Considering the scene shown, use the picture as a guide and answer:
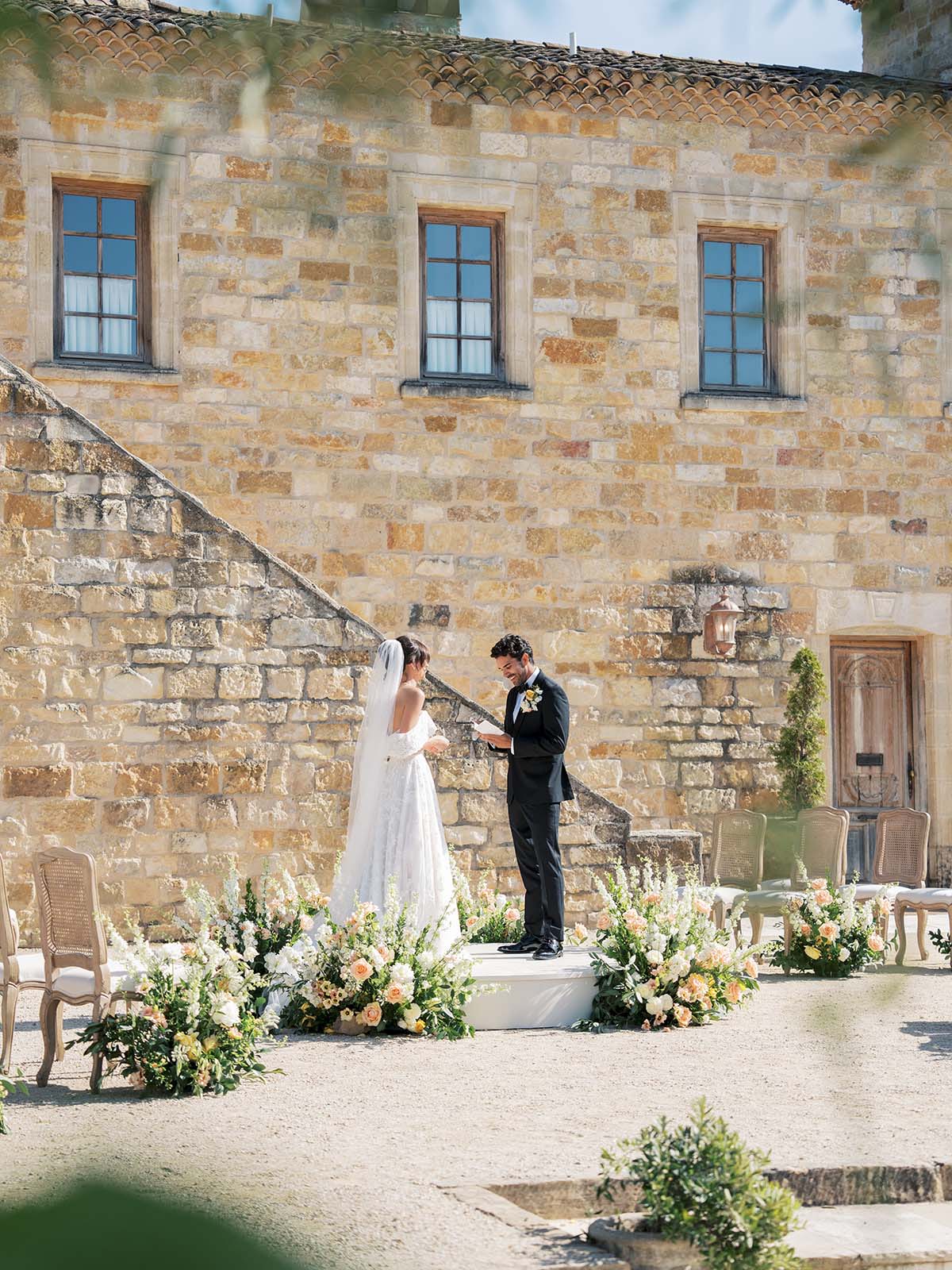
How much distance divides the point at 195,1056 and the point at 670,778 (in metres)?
7.02

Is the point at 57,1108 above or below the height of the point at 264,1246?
below

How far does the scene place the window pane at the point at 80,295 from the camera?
1182cm

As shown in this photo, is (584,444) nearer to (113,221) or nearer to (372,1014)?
(113,221)

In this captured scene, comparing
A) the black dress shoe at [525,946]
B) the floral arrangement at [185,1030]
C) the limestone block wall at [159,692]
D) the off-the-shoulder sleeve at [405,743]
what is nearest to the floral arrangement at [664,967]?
the black dress shoe at [525,946]

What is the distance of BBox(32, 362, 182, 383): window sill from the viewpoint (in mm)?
11477

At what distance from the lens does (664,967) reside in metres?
7.59

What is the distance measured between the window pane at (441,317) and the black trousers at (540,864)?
523cm

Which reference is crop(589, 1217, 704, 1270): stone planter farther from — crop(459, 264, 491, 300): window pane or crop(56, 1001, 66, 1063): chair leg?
crop(459, 264, 491, 300): window pane

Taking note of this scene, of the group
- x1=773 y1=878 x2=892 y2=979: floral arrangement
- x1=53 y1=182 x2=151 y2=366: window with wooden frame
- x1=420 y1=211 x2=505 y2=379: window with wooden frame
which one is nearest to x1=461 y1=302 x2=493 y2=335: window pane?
x1=420 y1=211 x2=505 y2=379: window with wooden frame

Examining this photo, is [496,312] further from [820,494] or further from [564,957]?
[564,957]

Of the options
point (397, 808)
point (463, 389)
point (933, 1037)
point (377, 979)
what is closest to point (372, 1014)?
point (377, 979)

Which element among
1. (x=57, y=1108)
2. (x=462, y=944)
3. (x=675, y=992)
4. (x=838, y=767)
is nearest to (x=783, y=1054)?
(x=675, y=992)

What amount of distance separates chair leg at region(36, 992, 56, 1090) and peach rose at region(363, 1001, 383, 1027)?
4.30 feet

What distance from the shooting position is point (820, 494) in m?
13.1
